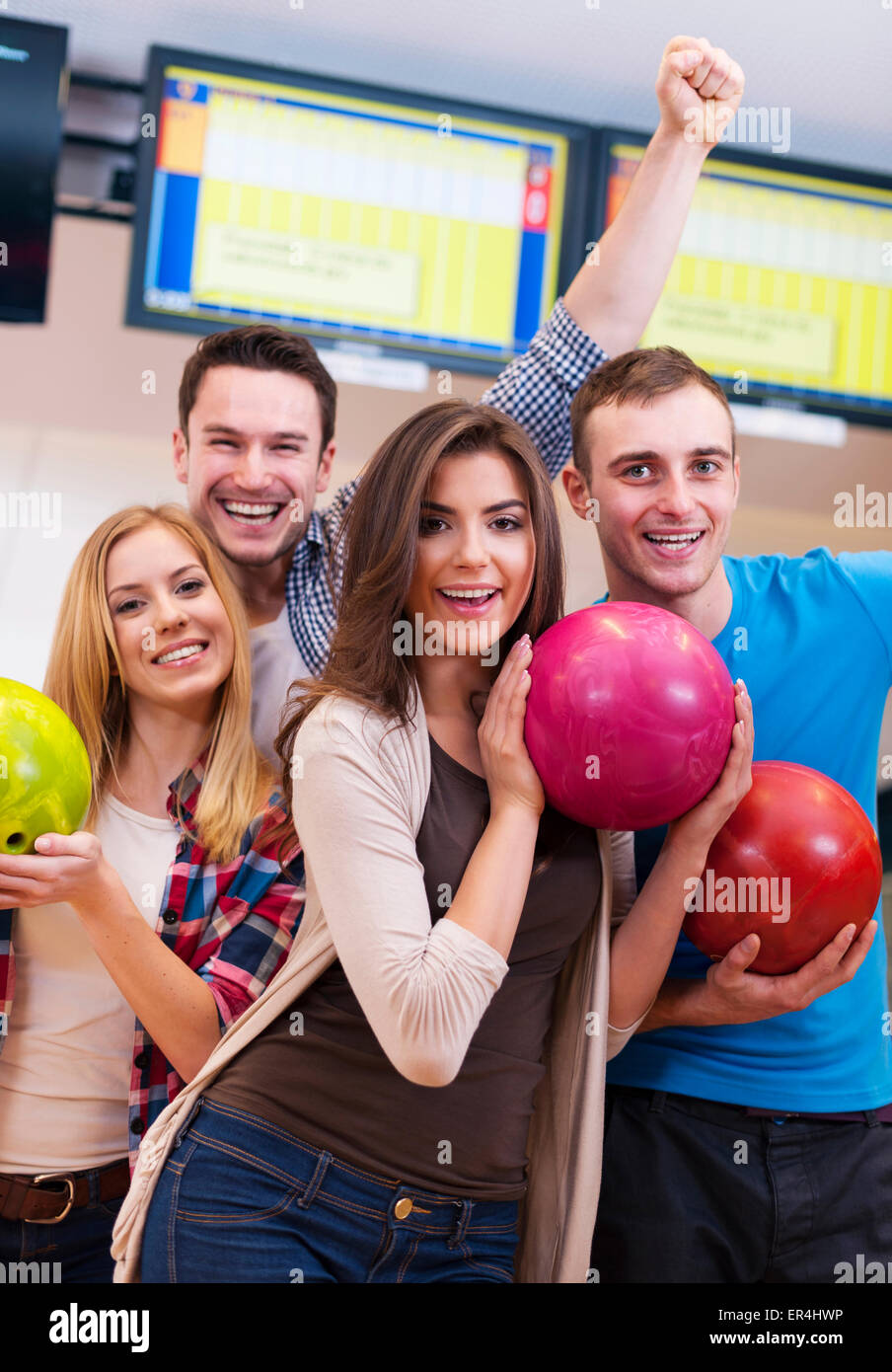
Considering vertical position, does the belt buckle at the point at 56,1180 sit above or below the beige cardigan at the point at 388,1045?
below

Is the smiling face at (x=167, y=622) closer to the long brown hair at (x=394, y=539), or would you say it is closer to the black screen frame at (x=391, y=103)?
the long brown hair at (x=394, y=539)

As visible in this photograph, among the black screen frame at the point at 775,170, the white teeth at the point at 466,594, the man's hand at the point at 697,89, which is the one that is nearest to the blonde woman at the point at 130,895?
the white teeth at the point at 466,594

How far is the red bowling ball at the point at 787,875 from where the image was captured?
1.63m

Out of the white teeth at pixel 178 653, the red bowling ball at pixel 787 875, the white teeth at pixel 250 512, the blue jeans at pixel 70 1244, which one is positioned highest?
the white teeth at pixel 250 512

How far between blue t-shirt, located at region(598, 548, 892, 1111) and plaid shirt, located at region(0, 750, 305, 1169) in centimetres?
53

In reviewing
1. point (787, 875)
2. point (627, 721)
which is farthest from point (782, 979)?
point (627, 721)

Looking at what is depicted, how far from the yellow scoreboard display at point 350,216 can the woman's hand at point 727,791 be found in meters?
1.52

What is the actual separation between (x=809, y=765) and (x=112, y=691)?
1.11 meters

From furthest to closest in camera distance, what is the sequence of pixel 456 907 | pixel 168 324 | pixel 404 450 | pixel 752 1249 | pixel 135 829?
pixel 168 324
pixel 135 829
pixel 752 1249
pixel 404 450
pixel 456 907

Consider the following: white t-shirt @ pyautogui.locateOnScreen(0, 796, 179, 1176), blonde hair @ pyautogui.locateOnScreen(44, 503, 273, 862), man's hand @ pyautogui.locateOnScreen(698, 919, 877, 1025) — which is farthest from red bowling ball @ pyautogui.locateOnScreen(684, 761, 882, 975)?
white t-shirt @ pyautogui.locateOnScreen(0, 796, 179, 1176)
